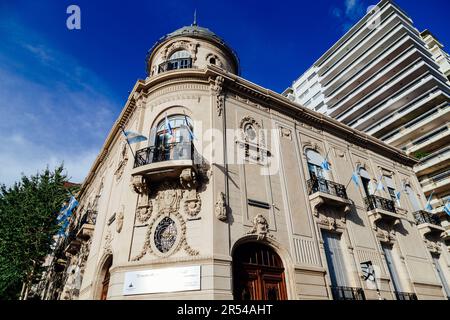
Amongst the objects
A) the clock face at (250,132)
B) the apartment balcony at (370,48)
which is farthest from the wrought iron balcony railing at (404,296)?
the apartment balcony at (370,48)

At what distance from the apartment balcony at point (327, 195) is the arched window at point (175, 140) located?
6.29 m

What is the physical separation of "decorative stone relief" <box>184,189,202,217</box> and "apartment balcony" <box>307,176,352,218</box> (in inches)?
230

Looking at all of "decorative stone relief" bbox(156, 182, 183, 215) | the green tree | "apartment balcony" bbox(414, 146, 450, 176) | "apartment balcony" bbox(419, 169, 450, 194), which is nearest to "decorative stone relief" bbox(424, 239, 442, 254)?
"apartment balcony" bbox(419, 169, 450, 194)

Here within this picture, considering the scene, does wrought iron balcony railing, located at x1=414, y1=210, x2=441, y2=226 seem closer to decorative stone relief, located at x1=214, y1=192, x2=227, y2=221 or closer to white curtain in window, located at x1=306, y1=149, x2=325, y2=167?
white curtain in window, located at x1=306, y1=149, x2=325, y2=167

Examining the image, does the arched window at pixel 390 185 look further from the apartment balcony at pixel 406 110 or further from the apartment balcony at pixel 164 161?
the apartment balcony at pixel 164 161

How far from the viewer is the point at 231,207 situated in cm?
1113

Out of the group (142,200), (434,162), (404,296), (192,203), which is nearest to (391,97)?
(434,162)

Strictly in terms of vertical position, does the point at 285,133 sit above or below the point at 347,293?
above

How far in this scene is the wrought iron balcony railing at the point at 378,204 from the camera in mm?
15875

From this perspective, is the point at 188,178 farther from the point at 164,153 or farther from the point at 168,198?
the point at 164,153

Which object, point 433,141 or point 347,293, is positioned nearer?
point 347,293

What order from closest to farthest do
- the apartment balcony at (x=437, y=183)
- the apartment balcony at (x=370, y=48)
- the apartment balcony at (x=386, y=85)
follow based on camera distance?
the apartment balcony at (x=437, y=183) < the apartment balcony at (x=386, y=85) < the apartment balcony at (x=370, y=48)

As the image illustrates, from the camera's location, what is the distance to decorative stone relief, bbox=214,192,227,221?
10505 millimetres

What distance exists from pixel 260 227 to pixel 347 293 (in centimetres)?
494
